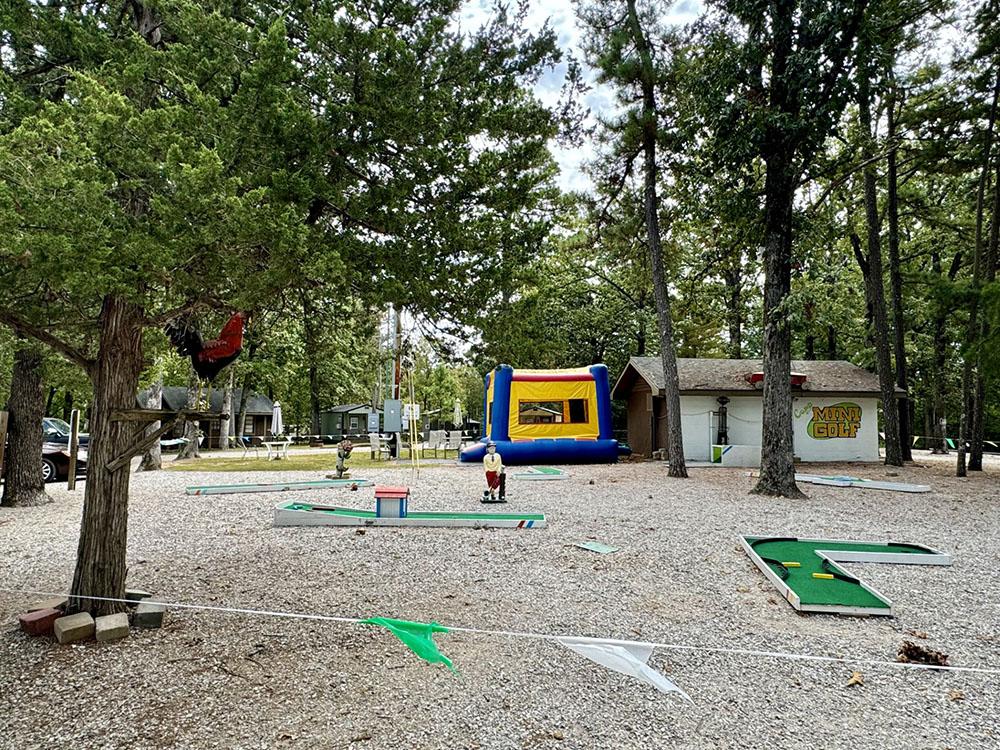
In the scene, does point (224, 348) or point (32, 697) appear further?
point (224, 348)

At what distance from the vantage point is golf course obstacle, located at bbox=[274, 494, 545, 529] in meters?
8.15

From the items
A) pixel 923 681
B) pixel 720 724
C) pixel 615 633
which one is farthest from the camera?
pixel 615 633

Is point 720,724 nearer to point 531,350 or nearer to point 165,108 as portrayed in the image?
point 531,350

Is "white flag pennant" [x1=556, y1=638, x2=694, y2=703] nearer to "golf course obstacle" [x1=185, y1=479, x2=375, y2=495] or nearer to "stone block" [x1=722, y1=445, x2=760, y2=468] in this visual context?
"golf course obstacle" [x1=185, y1=479, x2=375, y2=495]

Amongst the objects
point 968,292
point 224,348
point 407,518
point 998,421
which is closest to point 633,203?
point 968,292

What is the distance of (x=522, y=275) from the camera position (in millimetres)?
4621

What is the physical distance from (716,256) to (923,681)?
14.9m

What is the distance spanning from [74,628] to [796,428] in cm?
2095

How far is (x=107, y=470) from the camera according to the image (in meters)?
4.21

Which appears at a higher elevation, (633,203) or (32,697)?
(633,203)

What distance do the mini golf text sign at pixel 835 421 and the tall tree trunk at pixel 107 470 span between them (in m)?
20.9

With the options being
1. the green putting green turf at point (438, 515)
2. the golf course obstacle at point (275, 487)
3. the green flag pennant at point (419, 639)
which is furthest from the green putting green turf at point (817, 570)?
the golf course obstacle at point (275, 487)

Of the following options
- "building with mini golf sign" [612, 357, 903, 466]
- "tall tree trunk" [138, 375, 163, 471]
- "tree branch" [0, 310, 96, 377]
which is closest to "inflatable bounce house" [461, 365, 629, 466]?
"building with mini golf sign" [612, 357, 903, 466]

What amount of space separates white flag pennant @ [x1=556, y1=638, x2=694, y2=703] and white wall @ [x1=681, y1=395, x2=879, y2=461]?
1674cm
